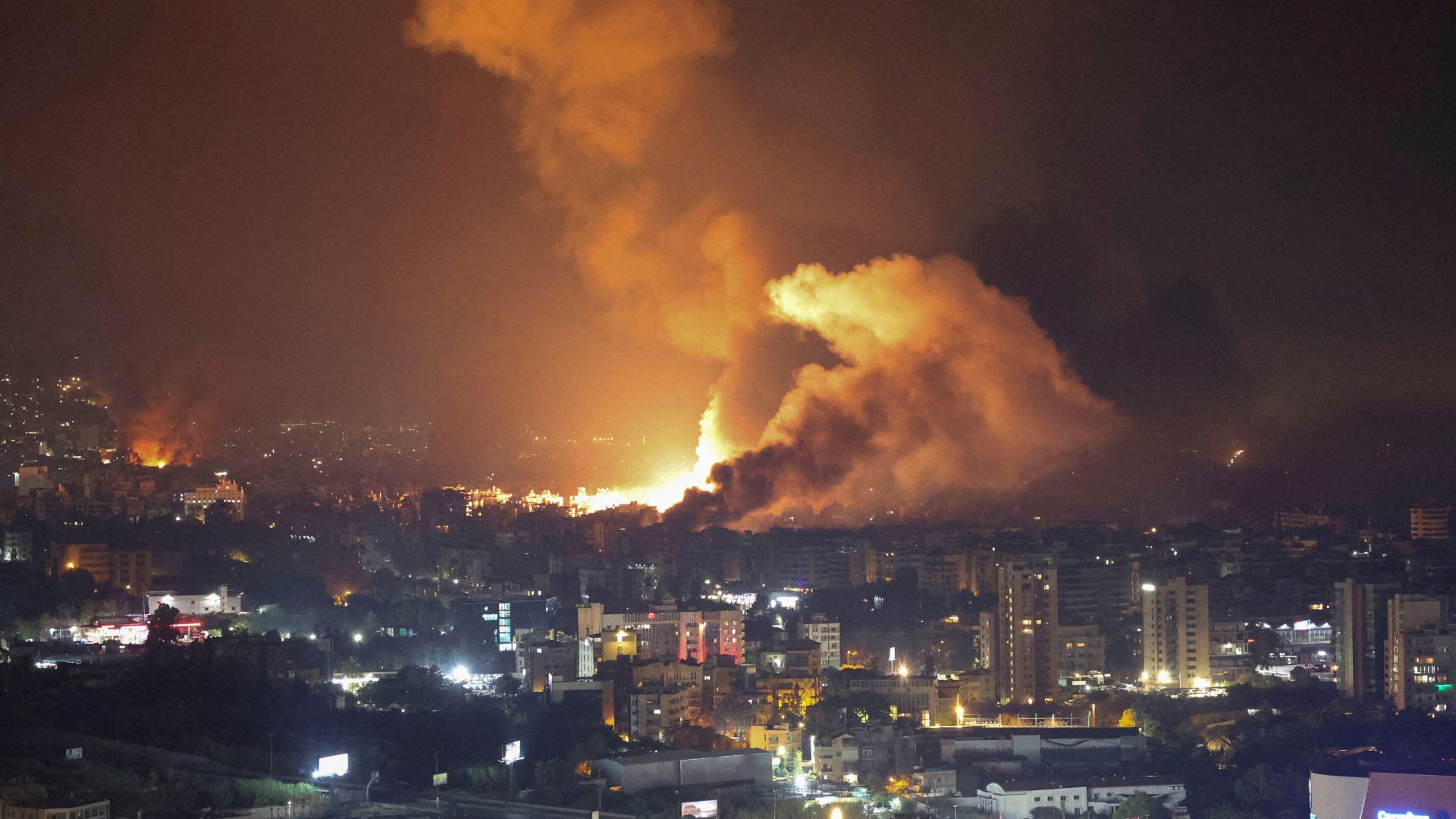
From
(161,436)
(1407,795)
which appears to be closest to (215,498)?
(161,436)

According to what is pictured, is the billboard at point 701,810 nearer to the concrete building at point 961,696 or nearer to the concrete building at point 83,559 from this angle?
the concrete building at point 961,696

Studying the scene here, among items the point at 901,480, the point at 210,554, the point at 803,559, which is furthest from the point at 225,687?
the point at 901,480

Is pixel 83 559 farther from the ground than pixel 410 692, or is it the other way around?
pixel 83 559

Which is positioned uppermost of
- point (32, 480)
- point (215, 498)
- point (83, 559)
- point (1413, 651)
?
point (32, 480)

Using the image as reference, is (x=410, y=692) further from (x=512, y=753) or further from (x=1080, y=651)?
(x=1080, y=651)

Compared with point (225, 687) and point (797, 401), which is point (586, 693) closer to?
point (225, 687)
